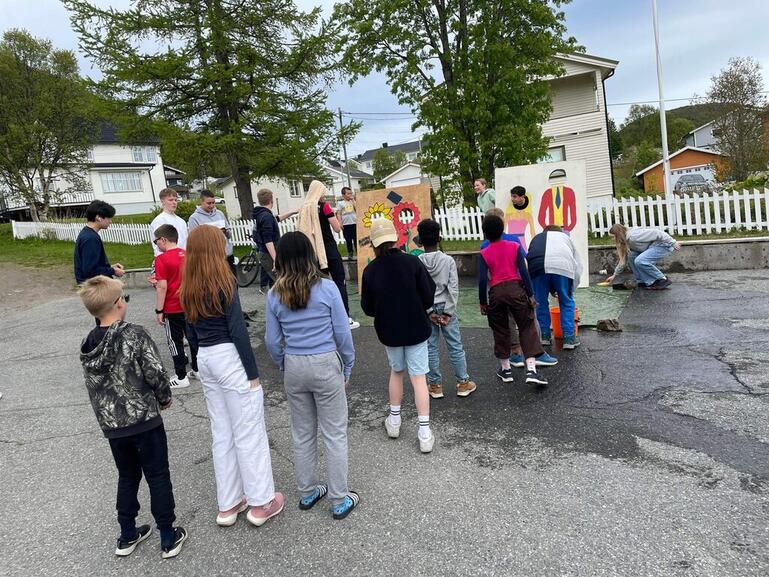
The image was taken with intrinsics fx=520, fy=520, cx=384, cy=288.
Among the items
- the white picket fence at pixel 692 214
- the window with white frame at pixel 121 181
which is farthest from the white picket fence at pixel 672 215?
the window with white frame at pixel 121 181

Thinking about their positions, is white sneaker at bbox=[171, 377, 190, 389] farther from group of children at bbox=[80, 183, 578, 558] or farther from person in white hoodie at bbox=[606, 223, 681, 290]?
person in white hoodie at bbox=[606, 223, 681, 290]

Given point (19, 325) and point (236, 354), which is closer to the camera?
point (236, 354)

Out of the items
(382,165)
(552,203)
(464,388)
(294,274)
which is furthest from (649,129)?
(294,274)

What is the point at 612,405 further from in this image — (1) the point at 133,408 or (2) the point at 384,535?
(1) the point at 133,408

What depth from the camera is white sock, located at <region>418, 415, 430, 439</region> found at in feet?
12.7

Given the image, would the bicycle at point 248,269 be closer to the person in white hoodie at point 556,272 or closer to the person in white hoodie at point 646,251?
the person in white hoodie at point 646,251

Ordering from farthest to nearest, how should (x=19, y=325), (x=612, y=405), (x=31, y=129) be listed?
(x=31, y=129) → (x=19, y=325) → (x=612, y=405)

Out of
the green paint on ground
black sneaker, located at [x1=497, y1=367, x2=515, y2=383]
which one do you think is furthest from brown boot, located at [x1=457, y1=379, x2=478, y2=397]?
the green paint on ground

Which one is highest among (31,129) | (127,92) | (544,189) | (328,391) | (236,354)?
(31,129)

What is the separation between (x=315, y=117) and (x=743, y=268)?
38.6 ft

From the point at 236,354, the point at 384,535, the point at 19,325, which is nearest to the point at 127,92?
the point at 19,325

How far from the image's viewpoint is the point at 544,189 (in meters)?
8.49

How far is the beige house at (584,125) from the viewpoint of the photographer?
2280cm

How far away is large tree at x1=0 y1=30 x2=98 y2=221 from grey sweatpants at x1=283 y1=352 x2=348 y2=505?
29.0m
